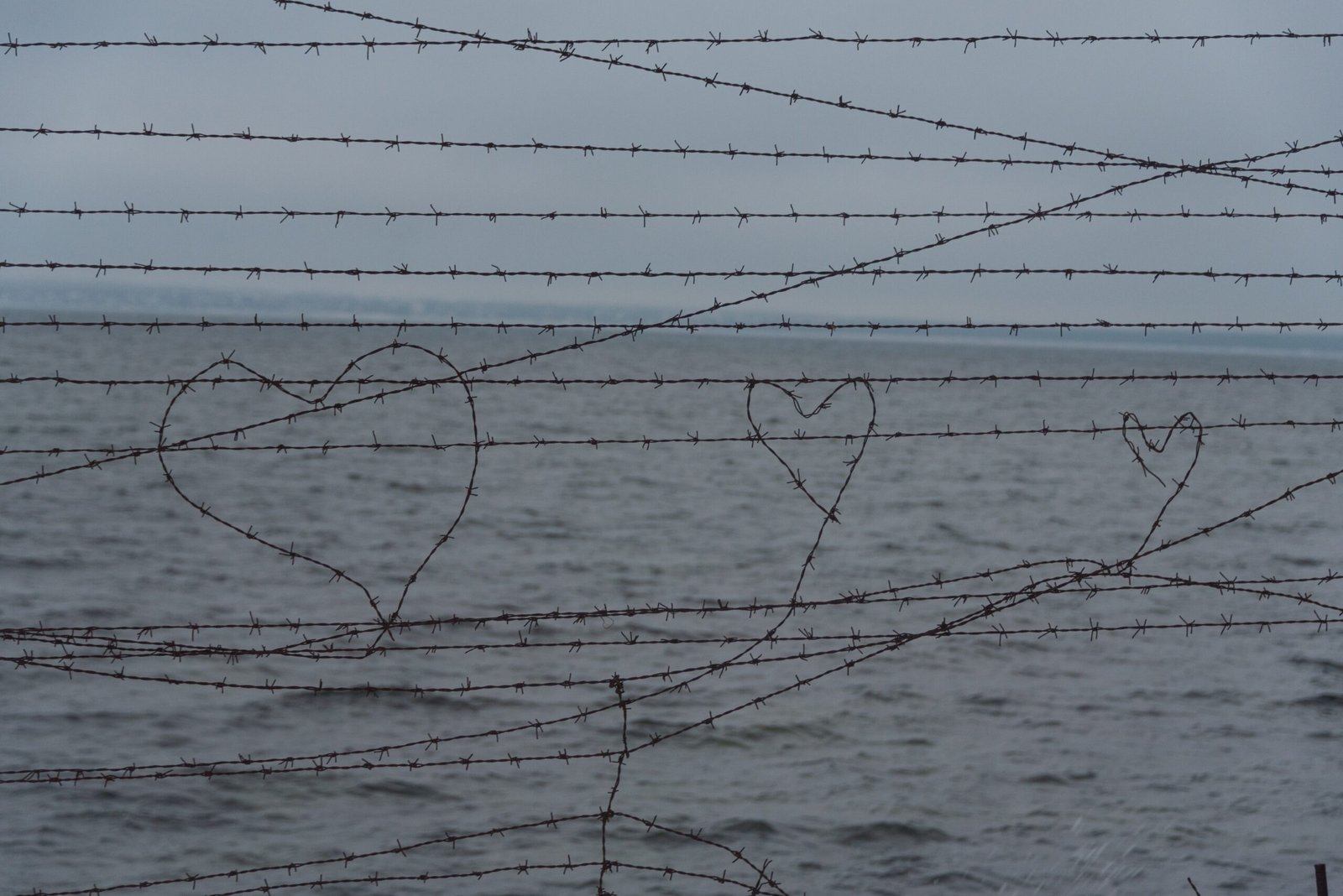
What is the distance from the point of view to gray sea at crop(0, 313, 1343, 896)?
7150 millimetres

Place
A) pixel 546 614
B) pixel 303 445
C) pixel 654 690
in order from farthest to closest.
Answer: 1. pixel 303 445
2. pixel 654 690
3. pixel 546 614

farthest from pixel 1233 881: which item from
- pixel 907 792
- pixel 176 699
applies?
pixel 176 699

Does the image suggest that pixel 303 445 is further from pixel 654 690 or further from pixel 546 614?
pixel 546 614

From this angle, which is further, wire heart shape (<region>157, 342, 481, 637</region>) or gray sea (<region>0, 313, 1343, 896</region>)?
gray sea (<region>0, 313, 1343, 896</region>)

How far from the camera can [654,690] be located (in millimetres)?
11594

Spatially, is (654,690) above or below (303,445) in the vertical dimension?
below

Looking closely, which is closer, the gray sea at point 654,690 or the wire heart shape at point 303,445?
the wire heart shape at point 303,445

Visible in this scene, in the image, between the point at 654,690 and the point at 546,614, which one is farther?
the point at 654,690

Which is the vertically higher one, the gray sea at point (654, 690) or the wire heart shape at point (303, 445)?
the wire heart shape at point (303, 445)

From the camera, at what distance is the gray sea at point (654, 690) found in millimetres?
7150

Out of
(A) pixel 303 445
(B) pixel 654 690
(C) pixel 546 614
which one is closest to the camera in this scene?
(C) pixel 546 614

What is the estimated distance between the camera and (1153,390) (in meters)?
110

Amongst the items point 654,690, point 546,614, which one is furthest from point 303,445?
point 546,614

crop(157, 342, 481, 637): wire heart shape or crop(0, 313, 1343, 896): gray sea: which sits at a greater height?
crop(157, 342, 481, 637): wire heart shape
